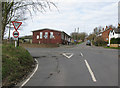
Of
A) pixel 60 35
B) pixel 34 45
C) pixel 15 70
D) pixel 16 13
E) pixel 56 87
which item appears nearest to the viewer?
pixel 56 87

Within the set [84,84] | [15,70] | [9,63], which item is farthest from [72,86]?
[9,63]

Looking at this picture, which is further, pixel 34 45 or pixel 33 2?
pixel 34 45

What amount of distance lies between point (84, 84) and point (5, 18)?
9329mm

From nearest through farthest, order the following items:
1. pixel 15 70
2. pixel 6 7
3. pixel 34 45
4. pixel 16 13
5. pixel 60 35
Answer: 1. pixel 15 70
2. pixel 6 7
3. pixel 16 13
4. pixel 34 45
5. pixel 60 35

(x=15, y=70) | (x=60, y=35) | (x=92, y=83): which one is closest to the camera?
(x=92, y=83)

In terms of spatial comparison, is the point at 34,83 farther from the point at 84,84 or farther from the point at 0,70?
the point at 84,84

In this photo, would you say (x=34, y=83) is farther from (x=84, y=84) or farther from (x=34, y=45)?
(x=34, y=45)

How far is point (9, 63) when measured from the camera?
22.9 feet

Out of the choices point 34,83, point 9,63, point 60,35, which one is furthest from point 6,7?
point 60,35

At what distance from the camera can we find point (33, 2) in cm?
1186

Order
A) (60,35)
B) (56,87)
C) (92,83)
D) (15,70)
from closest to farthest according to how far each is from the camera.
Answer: (56,87) < (92,83) < (15,70) < (60,35)

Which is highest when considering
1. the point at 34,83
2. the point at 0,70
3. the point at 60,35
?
the point at 60,35

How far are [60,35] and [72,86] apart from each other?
37660 mm

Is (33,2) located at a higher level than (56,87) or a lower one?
higher
